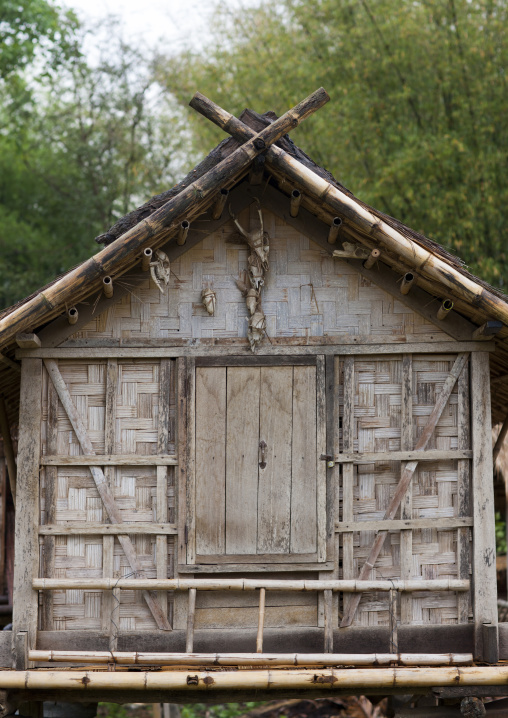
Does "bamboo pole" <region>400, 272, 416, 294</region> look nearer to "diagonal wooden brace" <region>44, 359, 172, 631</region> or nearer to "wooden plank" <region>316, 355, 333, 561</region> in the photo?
"wooden plank" <region>316, 355, 333, 561</region>

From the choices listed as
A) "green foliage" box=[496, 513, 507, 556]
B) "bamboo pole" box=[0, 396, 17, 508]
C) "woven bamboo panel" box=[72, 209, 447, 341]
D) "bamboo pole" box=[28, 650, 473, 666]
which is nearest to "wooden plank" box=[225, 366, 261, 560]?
"woven bamboo panel" box=[72, 209, 447, 341]

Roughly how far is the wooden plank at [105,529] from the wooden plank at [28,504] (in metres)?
0.13

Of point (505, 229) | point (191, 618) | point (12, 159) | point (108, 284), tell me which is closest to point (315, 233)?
point (108, 284)

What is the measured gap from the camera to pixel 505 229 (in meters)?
13.7

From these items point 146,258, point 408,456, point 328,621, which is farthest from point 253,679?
point 146,258

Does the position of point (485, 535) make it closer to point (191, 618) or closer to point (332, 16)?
point (191, 618)

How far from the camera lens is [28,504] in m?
6.23

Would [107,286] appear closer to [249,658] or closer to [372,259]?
[372,259]

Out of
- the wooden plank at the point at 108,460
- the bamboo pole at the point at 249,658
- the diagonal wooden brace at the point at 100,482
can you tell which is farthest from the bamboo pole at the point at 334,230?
the bamboo pole at the point at 249,658

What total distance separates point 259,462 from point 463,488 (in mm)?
1676

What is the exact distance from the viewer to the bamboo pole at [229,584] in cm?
599

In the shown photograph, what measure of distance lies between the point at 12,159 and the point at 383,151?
1018 cm

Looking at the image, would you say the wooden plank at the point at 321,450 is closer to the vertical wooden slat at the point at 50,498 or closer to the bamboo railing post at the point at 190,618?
the bamboo railing post at the point at 190,618

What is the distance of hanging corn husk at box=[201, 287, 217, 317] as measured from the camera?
639 cm
